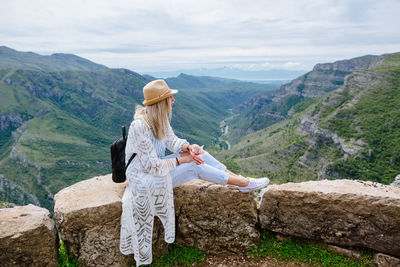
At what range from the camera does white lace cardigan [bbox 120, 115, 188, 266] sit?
17.9ft

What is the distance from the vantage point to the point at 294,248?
6.48m

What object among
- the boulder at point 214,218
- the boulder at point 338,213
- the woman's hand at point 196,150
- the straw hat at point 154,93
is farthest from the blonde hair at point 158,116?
the boulder at point 338,213

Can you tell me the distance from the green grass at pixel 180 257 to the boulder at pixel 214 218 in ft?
0.50

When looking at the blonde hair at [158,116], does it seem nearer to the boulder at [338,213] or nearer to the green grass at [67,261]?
the boulder at [338,213]

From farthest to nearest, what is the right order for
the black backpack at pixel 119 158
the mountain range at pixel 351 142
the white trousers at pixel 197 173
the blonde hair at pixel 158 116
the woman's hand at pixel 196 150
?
the mountain range at pixel 351 142 < the woman's hand at pixel 196 150 < the white trousers at pixel 197 173 < the black backpack at pixel 119 158 < the blonde hair at pixel 158 116

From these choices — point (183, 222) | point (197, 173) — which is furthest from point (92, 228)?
point (197, 173)

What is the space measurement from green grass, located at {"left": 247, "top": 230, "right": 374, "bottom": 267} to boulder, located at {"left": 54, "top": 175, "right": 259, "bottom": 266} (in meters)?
0.33

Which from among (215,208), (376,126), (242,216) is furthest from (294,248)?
(376,126)

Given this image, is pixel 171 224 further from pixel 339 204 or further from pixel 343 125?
pixel 343 125

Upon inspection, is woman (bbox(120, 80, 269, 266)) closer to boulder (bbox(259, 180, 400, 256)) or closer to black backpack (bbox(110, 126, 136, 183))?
black backpack (bbox(110, 126, 136, 183))

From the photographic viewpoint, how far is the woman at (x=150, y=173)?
17.9 feet

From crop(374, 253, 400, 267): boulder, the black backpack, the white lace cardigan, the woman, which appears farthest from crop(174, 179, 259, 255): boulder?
crop(374, 253, 400, 267): boulder

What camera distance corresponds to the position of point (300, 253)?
636 centimetres

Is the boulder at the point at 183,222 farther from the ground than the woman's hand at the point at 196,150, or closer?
closer
